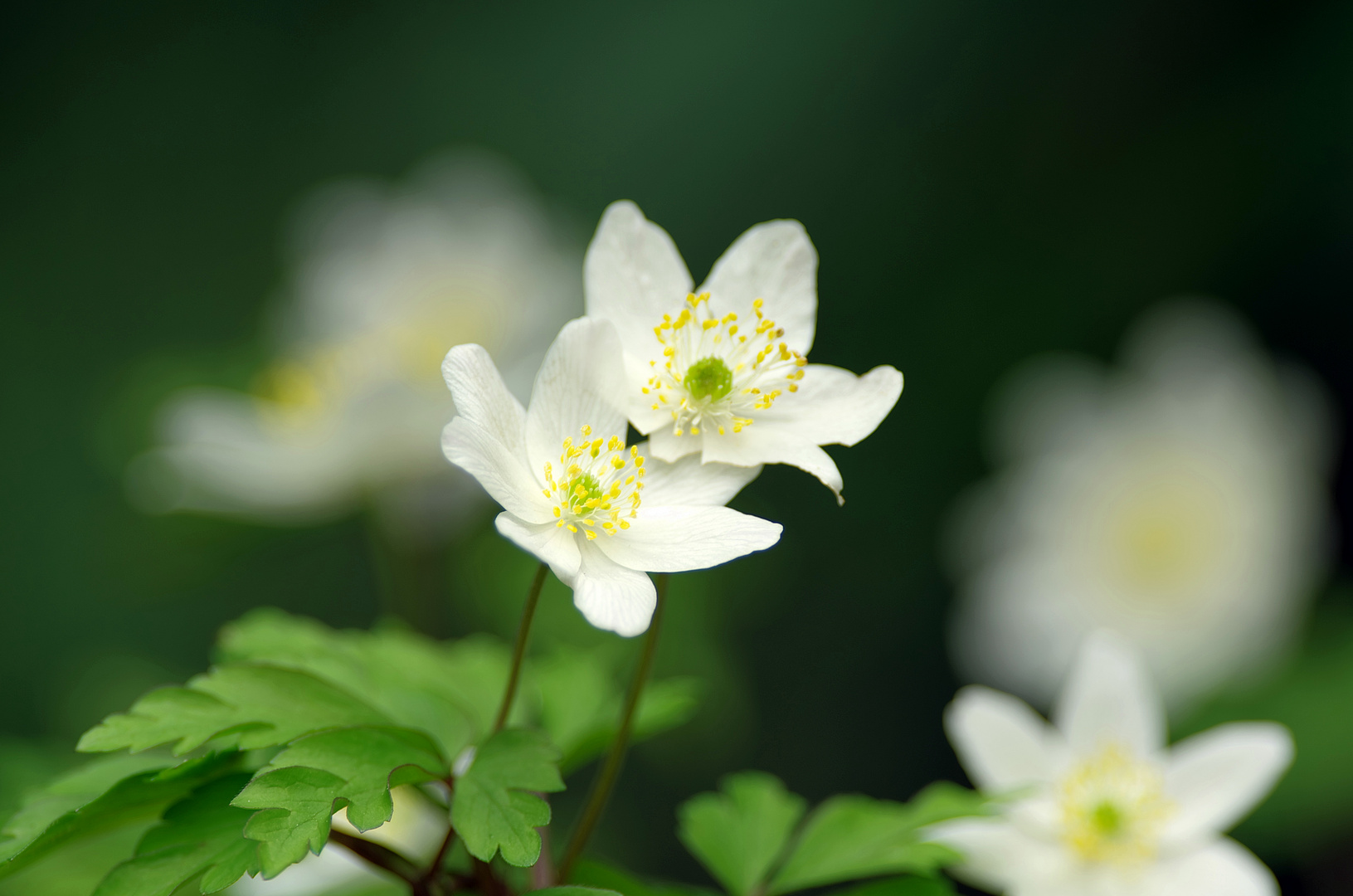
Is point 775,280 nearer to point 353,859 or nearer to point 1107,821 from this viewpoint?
point 1107,821

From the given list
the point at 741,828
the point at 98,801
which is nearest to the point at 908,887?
the point at 741,828

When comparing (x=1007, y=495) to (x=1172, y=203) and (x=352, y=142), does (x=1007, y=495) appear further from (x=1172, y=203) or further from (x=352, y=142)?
(x=352, y=142)

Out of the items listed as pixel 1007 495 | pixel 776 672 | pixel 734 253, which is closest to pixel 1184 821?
pixel 734 253

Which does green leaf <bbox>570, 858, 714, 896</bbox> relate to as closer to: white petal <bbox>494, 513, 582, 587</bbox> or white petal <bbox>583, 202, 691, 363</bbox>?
white petal <bbox>494, 513, 582, 587</bbox>

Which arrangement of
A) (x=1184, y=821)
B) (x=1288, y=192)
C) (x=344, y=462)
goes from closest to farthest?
(x=1184, y=821) < (x=344, y=462) < (x=1288, y=192)

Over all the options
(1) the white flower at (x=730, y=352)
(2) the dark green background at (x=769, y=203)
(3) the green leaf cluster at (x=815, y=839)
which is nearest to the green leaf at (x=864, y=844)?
(3) the green leaf cluster at (x=815, y=839)

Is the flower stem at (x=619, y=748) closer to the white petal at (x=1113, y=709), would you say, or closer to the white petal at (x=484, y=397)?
the white petal at (x=484, y=397)

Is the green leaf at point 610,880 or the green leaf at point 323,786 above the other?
the green leaf at point 610,880
